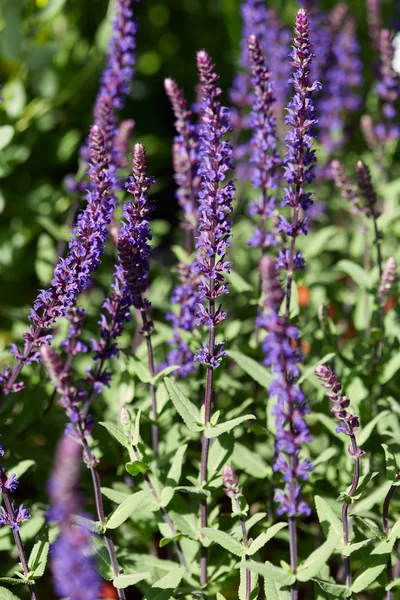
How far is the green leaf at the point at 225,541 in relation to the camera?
101 inches

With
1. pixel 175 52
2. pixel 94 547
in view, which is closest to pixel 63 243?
pixel 94 547

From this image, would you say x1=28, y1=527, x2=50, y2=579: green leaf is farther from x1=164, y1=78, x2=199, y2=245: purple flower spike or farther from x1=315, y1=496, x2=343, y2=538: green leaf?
x1=164, y1=78, x2=199, y2=245: purple flower spike

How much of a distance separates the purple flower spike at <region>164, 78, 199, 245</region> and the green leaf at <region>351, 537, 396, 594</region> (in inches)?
72.1

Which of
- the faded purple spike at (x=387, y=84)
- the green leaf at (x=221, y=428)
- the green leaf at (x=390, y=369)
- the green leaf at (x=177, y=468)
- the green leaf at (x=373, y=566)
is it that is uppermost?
the faded purple spike at (x=387, y=84)

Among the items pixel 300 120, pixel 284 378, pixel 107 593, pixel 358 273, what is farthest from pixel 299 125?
pixel 107 593

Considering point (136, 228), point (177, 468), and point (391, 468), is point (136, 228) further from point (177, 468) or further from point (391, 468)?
point (391, 468)

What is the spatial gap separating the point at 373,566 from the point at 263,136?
6.63ft

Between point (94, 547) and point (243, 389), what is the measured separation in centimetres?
137

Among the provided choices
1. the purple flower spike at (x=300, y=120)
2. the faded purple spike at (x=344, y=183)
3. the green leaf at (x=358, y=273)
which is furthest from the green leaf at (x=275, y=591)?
the faded purple spike at (x=344, y=183)

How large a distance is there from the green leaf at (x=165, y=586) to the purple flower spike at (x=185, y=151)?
1.78m

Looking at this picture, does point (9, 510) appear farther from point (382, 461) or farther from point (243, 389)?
point (382, 461)

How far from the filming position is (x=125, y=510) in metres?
2.56

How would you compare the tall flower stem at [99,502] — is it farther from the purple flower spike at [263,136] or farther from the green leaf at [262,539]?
the purple flower spike at [263,136]

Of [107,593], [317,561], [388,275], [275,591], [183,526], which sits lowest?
[107,593]
